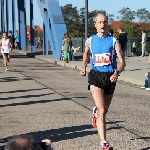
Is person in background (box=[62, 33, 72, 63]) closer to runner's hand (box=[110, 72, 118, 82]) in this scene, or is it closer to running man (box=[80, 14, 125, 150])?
running man (box=[80, 14, 125, 150])

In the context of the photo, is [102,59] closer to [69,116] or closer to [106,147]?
[106,147]

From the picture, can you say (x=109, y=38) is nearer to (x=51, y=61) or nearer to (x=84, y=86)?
(x=84, y=86)

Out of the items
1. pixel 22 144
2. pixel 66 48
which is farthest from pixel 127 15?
pixel 22 144

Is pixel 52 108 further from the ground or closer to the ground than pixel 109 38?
closer to the ground

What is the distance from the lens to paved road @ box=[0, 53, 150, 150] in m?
7.25

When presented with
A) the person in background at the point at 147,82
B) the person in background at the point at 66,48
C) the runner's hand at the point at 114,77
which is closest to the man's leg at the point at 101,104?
the runner's hand at the point at 114,77

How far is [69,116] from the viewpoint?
30.9 feet

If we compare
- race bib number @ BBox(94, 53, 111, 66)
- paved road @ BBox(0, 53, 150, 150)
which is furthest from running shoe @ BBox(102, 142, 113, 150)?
race bib number @ BBox(94, 53, 111, 66)

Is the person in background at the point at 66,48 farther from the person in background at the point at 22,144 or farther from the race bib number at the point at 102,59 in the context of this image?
the person in background at the point at 22,144

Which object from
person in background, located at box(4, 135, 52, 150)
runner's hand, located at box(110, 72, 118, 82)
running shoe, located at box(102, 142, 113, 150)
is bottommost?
running shoe, located at box(102, 142, 113, 150)

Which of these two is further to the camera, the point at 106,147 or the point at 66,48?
the point at 66,48

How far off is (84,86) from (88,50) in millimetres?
8993

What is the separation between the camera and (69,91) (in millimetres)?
14008

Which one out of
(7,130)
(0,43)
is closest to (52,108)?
(7,130)
